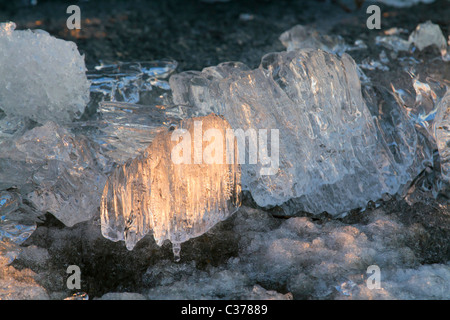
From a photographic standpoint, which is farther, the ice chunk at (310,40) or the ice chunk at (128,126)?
the ice chunk at (310,40)

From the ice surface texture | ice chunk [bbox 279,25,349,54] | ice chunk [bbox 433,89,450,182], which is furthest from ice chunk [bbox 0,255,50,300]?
ice chunk [bbox 279,25,349,54]

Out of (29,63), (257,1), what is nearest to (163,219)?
(29,63)

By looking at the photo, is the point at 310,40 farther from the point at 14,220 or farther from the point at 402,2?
the point at 14,220

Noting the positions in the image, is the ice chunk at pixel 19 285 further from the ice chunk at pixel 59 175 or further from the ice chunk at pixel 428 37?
the ice chunk at pixel 428 37

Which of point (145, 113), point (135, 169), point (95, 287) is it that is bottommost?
point (95, 287)

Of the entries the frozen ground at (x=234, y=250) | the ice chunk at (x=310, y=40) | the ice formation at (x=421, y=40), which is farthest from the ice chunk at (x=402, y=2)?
the frozen ground at (x=234, y=250)

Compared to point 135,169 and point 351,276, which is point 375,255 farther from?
point 135,169
